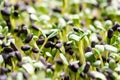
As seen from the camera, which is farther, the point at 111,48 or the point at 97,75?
the point at 111,48

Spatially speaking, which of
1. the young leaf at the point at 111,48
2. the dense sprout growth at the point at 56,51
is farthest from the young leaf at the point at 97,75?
the young leaf at the point at 111,48

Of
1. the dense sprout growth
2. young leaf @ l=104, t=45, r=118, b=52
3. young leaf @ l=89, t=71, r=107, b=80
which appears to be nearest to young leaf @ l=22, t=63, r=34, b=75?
the dense sprout growth

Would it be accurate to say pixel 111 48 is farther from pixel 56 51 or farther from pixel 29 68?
pixel 29 68

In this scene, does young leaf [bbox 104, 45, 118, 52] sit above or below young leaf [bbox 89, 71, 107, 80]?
above

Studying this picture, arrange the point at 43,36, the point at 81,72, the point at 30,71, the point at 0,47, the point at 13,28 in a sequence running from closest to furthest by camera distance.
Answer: the point at 30,71, the point at 81,72, the point at 0,47, the point at 43,36, the point at 13,28

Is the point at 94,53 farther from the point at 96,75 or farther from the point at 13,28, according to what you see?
the point at 13,28

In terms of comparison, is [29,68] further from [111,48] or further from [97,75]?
[111,48]

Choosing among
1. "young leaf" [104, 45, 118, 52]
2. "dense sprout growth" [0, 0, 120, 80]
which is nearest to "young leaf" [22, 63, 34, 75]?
"dense sprout growth" [0, 0, 120, 80]

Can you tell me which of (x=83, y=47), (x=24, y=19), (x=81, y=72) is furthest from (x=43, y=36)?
(x=24, y=19)

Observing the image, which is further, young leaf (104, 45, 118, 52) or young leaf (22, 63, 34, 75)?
young leaf (104, 45, 118, 52)

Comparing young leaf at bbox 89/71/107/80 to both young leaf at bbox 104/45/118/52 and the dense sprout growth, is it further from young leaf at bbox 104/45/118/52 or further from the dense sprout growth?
young leaf at bbox 104/45/118/52

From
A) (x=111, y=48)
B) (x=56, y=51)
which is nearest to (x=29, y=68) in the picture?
(x=56, y=51)
